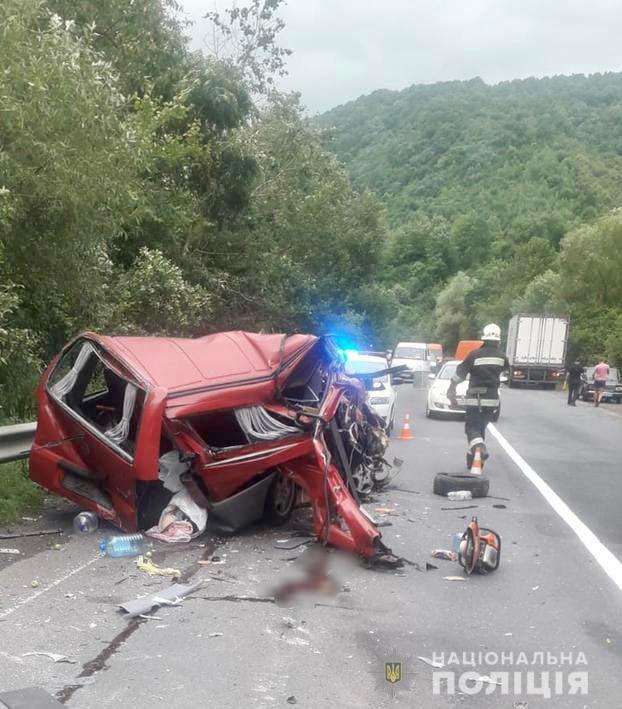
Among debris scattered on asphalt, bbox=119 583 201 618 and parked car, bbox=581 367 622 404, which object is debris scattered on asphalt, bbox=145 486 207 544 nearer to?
debris scattered on asphalt, bbox=119 583 201 618

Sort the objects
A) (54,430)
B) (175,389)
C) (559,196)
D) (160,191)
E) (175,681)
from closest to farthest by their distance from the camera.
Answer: (175,681), (175,389), (54,430), (160,191), (559,196)

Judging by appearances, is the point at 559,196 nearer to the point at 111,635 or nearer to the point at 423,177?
the point at 423,177

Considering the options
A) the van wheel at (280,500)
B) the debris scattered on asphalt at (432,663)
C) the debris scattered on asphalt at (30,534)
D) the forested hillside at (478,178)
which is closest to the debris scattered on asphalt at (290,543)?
the van wheel at (280,500)

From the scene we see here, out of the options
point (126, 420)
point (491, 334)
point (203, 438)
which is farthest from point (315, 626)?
point (491, 334)

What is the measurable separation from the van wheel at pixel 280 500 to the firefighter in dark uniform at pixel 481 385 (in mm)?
3759

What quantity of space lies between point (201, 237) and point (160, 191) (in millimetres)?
4890

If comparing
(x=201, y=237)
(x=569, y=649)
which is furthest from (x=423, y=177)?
(x=569, y=649)

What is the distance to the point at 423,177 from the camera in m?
102

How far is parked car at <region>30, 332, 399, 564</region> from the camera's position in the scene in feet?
21.9

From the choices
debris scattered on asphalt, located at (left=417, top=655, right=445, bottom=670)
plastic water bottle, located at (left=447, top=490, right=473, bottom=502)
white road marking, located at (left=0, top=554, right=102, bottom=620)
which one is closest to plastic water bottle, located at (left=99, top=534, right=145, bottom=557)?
white road marking, located at (left=0, top=554, right=102, bottom=620)

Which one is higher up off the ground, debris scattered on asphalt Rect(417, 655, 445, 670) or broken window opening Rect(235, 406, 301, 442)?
broken window opening Rect(235, 406, 301, 442)

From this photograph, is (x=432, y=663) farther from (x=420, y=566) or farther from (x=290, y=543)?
(x=290, y=543)

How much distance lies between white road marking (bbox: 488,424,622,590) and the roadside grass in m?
4.96

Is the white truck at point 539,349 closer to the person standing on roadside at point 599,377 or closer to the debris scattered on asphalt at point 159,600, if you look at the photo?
the person standing on roadside at point 599,377
